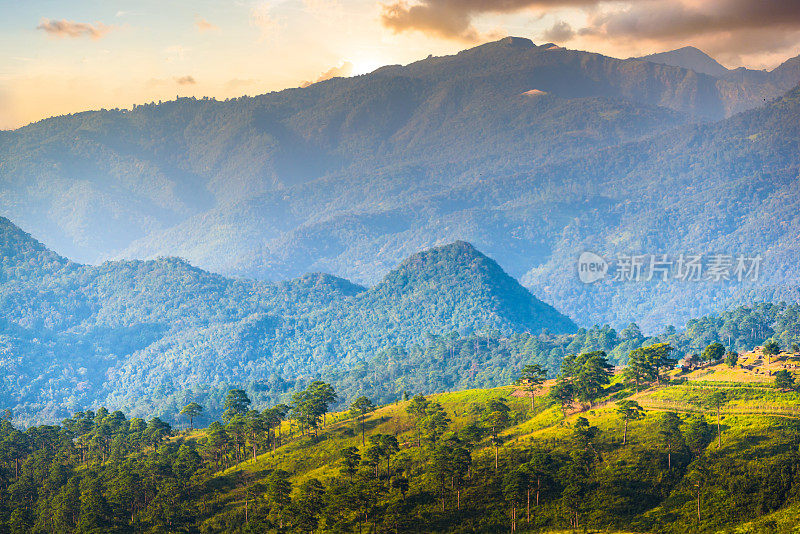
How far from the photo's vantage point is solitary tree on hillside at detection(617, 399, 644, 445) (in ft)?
351

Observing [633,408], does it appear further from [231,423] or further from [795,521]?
[231,423]

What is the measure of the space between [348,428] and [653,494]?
49.0 metres

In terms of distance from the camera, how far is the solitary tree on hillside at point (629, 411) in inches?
4218

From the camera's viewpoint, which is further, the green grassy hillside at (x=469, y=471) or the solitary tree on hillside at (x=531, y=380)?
the solitary tree on hillside at (x=531, y=380)

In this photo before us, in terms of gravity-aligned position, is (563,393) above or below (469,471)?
above

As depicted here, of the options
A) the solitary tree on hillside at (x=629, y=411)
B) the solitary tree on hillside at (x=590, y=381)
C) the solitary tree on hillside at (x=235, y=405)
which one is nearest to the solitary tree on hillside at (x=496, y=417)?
the solitary tree on hillside at (x=590, y=381)

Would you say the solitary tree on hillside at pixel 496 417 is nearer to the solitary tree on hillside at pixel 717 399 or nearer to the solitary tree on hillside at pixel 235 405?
the solitary tree on hillside at pixel 717 399

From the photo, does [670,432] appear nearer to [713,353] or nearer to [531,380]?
[713,353]

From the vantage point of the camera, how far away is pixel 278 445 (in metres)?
130

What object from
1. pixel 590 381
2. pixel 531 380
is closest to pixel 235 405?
pixel 531 380

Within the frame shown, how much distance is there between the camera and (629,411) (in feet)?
356

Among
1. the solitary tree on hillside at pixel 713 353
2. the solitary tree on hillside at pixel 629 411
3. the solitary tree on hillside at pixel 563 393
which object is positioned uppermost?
the solitary tree on hillside at pixel 713 353

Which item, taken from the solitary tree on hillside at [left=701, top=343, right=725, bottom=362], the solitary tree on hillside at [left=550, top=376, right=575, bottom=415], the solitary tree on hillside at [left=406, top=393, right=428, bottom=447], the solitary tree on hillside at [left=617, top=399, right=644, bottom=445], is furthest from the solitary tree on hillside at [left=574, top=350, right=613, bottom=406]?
the solitary tree on hillside at [left=406, top=393, right=428, bottom=447]

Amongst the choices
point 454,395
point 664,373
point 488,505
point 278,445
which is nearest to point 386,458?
point 488,505
